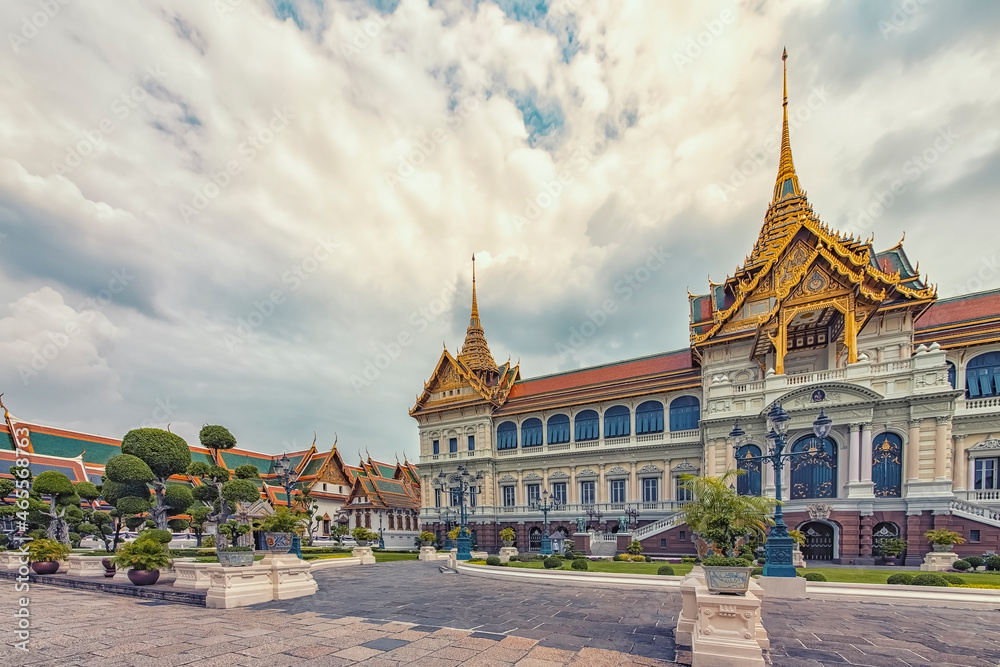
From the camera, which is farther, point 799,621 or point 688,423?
point 688,423

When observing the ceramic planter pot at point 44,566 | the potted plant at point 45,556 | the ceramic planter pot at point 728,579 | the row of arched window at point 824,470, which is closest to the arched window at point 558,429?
the row of arched window at point 824,470

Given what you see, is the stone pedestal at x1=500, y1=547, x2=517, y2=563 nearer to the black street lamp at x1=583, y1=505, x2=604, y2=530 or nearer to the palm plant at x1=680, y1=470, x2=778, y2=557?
the black street lamp at x1=583, y1=505, x2=604, y2=530

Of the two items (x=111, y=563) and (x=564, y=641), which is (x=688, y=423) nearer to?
(x=564, y=641)

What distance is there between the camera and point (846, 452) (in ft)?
72.4

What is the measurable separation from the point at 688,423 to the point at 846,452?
29.1 feet

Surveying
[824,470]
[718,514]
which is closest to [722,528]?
[718,514]

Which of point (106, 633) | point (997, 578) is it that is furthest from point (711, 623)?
point (997, 578)

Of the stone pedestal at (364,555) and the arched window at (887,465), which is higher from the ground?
the arched window at (887,465)

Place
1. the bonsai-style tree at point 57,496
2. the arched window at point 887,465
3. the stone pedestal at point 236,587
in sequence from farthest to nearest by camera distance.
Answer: the arched window at point 887,465 → the bonsai-style tree at point 57,496 → the stone pedestal at point 236,587

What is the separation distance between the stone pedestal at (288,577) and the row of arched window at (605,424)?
949 inches

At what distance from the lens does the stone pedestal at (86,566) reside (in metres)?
15.4

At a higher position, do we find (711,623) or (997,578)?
(711,623)

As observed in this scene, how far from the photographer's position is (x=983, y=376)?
21.9 metres

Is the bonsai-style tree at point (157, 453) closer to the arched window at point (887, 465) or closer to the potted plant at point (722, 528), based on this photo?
the potted plant at point (722, 528)
